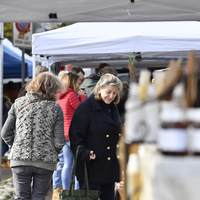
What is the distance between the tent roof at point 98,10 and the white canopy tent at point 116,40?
1.32 m

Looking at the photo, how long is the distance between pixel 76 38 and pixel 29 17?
5.16ft

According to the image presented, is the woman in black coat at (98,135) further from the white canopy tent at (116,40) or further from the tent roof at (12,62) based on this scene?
the tent roof at (12,62)

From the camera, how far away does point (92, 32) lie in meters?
4.80

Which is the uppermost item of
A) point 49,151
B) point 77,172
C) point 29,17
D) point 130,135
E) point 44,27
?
point 44,27

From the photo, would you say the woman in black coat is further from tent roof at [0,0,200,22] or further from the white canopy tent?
the white canopy tent

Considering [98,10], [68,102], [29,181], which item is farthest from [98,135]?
[68,102]

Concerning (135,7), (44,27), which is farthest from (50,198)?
(44,27)

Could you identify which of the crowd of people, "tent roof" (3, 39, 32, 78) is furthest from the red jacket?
"tent roof" (3, 39, 32, 78)

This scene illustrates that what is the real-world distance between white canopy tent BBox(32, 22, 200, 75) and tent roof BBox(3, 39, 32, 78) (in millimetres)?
5058

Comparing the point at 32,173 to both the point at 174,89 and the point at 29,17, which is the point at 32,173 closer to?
the point at 29,17

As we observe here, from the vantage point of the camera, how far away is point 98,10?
3.10 meters

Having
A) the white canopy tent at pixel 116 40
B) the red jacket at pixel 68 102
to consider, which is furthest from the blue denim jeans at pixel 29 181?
the white canopy tent at pixel 116 40

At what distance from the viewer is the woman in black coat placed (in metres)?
3.04

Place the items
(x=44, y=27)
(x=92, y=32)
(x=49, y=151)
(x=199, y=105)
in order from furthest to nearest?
1. (x=44, y=27)
2. (x=92, y=32)
3. (x=49, y=151)
4. (x=199, y=105)
